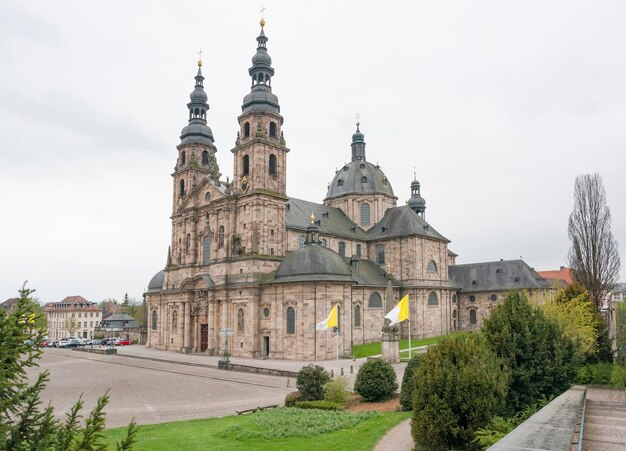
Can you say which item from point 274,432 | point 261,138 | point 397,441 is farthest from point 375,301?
point 397,441

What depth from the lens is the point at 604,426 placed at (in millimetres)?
15016

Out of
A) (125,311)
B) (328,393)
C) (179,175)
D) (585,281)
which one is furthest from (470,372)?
(125,311)

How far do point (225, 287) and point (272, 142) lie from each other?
52.6 ft

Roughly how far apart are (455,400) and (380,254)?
1982 inches

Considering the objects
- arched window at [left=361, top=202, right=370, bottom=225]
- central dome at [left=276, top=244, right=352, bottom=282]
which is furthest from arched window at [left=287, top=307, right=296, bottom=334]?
arched window at [left=361, top=202, right=370, bottom=225]

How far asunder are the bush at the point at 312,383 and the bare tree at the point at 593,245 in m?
23.9

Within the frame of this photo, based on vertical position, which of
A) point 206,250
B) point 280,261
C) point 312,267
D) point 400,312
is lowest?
point 400,312

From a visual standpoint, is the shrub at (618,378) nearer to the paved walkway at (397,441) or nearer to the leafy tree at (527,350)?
the leafy tree at (527,350)

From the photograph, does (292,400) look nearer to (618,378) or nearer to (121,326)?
(618,378)

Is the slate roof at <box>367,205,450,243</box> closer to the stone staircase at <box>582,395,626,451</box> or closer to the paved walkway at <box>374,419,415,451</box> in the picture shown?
the stone staircase at <box>582,395,626,451</box>

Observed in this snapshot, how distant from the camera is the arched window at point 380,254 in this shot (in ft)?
208

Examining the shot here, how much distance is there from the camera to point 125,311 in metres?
116

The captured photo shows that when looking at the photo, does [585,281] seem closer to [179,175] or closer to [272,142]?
[272,142]

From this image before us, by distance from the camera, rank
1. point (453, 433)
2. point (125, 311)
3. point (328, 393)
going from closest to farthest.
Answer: point (453, 433) → point (328, 393) → point (125, 311)
